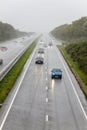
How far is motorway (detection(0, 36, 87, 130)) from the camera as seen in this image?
2919 centimetres

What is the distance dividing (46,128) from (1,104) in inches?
340

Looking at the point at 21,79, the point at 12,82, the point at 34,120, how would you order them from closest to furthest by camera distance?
the point at 34,120 < the point at 12,82 < the point at 21,79

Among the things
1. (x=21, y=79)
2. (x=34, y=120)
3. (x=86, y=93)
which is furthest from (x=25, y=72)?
(x=34, y=120)

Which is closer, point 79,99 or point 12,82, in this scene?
point 79,99

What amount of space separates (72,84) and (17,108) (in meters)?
17.6

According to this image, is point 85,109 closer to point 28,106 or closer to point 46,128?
point 28,106

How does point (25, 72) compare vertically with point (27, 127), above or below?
below

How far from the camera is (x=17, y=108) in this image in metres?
34.4

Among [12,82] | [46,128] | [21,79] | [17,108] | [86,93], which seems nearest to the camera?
[46,128]

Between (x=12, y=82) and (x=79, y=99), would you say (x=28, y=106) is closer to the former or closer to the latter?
(x=79, y=99)

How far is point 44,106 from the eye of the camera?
117ft

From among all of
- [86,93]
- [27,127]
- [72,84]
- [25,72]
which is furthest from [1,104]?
[25,72]

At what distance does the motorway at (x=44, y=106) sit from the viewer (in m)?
29.2

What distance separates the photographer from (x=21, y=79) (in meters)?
53.3
